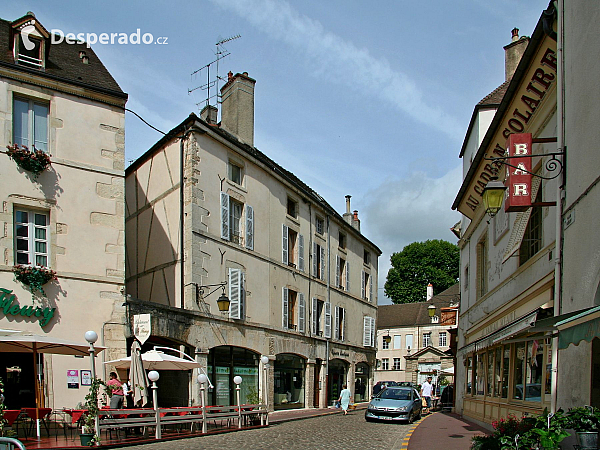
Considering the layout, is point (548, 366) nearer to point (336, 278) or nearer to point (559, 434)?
point (559, 434)

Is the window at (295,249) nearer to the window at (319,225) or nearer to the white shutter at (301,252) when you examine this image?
the white shutter at (301,252)

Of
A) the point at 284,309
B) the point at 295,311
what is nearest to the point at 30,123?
the point at 284,309

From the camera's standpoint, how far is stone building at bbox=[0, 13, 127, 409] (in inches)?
540

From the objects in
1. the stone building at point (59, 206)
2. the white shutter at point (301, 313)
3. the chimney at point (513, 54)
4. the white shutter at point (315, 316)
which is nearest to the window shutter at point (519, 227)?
the stone building at point (59, 206)

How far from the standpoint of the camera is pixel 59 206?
47.7 feet

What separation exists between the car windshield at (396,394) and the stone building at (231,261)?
4.57 metres

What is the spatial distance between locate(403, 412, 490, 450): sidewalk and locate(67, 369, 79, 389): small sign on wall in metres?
7.52

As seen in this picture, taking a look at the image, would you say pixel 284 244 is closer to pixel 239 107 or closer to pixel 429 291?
pixel 239 107

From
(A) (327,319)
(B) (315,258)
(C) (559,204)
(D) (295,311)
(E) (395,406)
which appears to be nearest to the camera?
(C) (559,204)

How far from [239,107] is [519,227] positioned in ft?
48.7

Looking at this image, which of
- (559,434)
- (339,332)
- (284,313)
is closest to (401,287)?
(339,332)

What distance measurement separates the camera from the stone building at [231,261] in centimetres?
1897

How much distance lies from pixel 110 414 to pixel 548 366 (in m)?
8.04

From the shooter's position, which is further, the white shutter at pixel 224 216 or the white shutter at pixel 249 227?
the white shutter at pixel 249 227
